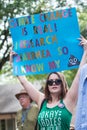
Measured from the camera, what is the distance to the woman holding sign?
4.73 m

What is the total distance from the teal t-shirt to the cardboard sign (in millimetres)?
627

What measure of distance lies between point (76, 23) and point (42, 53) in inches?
23.0

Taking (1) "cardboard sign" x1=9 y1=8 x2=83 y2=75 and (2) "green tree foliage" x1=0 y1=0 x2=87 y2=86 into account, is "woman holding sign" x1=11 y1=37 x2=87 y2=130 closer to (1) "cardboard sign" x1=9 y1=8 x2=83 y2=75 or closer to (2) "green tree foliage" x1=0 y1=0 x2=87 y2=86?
(1) "cardboard sign" x1=9 y1=8 x2=83 y2=75

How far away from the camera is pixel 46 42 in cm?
569

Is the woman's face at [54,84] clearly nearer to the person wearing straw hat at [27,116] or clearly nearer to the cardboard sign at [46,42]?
the cardboard sign at [46,42]

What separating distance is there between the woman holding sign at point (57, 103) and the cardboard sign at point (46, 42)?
37 cm

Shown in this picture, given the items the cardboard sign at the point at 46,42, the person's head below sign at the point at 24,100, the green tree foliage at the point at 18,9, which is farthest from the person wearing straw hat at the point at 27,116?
the green tree foliage at the point at 18,9

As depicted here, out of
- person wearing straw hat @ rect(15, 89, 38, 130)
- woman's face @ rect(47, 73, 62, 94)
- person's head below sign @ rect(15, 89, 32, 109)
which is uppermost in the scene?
woman's face @ rect(47, 73, 62, 94)

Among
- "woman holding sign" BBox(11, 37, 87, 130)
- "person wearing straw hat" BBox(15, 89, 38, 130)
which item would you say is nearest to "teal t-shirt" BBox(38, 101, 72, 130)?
"woman holding sign" BBox(11, 37, 87, 130)

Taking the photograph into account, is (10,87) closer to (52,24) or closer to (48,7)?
(48,7)

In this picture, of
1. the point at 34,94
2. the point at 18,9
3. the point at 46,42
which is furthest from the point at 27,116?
the point at 18,9

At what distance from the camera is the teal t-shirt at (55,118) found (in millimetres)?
4723

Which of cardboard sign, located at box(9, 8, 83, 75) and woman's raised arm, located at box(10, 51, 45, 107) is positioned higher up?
cardboard sign, located at box(9, 8, 83, 75)

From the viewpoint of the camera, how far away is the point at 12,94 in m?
20.0
